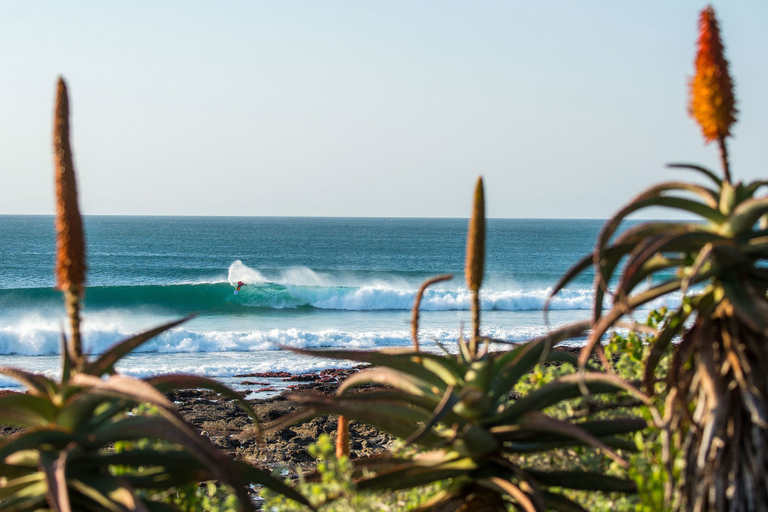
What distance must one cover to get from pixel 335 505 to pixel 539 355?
1.02 metres

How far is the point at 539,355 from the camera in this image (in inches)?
117

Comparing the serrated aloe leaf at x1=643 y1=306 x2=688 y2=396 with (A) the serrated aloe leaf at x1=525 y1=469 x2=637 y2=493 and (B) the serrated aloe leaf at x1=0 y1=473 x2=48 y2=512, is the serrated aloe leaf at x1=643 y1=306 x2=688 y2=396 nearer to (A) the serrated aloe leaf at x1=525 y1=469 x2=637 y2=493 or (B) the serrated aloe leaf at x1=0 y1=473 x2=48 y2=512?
(A) the serrated aloe leaf at x1=525 y1=469 x2=637 y2=493

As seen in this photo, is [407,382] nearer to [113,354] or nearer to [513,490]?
[513,490]

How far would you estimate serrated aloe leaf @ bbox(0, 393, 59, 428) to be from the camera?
2590 millimetres

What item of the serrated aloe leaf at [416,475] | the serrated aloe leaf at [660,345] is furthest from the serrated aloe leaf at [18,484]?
the serrated aloe leaf at [660,345]

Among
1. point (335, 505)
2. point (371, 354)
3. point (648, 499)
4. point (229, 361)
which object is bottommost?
point (229, 361)

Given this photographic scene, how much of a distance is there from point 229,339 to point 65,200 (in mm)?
23246

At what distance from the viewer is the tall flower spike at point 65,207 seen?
259 centimetres

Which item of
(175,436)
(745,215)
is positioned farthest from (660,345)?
(175,436)

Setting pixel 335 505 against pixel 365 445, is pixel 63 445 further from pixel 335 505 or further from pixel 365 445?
pixel 365 445

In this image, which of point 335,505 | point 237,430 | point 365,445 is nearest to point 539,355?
point 335,505

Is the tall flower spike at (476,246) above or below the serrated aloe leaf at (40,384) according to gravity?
above

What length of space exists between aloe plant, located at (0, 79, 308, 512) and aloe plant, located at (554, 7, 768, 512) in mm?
1417

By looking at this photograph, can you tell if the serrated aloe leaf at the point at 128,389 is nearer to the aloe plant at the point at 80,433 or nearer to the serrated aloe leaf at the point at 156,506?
the aloe plant at the point at 80,433
